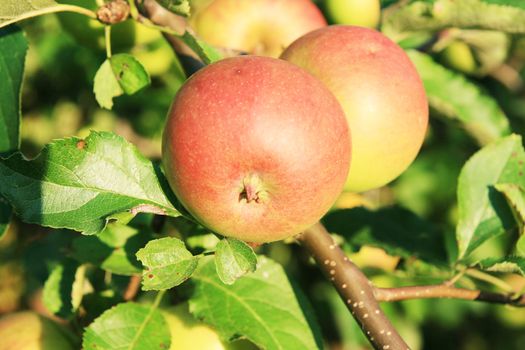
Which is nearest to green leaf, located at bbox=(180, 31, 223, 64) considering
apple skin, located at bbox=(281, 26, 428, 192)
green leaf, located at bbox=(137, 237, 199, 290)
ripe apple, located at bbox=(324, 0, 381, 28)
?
apple skin, located at bbox=(281, 26, 428, 192)

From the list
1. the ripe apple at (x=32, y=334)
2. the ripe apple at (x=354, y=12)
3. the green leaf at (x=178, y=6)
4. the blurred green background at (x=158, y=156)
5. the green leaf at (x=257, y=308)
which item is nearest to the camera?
the green leaf at (x=178, y=6)

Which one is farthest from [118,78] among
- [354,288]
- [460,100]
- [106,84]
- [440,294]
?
[460,100]

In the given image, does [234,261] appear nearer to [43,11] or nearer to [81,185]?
[81,185]

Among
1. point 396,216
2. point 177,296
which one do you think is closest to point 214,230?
point 177,296

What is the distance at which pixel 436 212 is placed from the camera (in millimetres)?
2465

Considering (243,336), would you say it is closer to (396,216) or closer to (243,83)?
(243,83)

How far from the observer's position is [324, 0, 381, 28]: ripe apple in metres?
1.42

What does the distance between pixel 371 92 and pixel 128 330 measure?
540 mm

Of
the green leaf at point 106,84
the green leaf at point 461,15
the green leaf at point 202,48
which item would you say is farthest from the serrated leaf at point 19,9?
the green leaf at point 461,15

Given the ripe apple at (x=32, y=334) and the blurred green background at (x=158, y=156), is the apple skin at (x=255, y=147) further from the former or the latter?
the blurred green background at (x=158, y=156)

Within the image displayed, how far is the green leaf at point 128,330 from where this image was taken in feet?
3.39

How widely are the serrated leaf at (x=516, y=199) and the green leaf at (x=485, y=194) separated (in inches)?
2.3

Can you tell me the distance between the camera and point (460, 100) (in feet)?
4.75

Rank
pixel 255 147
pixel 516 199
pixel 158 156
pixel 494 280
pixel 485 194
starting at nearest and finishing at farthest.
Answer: pixel 255 147 → pixel 516 199 → pixel 485 194 → pixel 494 280 → pixel 158 156
